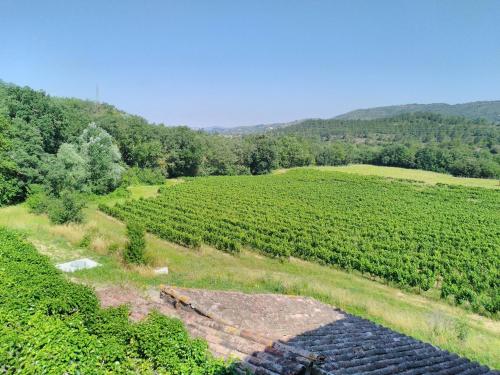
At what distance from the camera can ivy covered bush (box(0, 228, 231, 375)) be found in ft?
16.7

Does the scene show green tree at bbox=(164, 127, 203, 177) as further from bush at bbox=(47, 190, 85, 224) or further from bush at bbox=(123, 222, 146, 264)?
bush at bbox=(123, 222, 146, 264)

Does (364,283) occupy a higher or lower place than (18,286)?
lower

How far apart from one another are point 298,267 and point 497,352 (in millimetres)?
13244

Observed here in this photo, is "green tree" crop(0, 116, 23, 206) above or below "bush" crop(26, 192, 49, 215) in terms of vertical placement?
above

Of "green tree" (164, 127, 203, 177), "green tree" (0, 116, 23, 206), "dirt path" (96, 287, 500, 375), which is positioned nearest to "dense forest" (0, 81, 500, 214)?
"green tree" (0, 116, 23, 206)

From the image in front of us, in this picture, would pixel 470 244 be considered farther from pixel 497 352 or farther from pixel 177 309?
pixel 177 309

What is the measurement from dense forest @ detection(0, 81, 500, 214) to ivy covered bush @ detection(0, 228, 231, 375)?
2138 cm

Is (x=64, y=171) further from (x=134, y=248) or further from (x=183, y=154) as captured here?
(x=183, y=154)

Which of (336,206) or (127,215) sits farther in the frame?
(336,206)

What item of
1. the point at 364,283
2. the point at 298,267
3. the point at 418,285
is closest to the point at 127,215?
the point at 298,267

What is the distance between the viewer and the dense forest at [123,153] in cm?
3222

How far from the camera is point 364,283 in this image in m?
22.0

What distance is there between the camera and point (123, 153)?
222ft

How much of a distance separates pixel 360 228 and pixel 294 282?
17.7m
